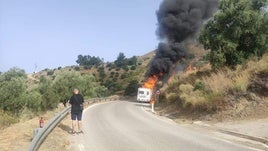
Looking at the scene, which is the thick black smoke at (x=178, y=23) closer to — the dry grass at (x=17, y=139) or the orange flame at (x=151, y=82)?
the orange flame at (x=151, y=82)

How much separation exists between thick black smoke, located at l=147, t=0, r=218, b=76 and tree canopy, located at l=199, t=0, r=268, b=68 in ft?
84.1

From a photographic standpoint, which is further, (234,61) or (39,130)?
(234,61)

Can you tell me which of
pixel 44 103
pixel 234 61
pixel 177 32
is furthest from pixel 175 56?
pixel 234 61

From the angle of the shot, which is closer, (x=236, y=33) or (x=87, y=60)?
(x=236, y=33)

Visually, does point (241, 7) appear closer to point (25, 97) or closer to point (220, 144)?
point (220, 144)

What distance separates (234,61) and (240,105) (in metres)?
12.5

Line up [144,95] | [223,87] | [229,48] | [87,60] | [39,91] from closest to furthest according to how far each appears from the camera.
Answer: [223,87] → [229,48] → [144,95] → [39,91] → [87,60]

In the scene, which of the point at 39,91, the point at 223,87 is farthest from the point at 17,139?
the point at 39,91

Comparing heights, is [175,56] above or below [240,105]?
above

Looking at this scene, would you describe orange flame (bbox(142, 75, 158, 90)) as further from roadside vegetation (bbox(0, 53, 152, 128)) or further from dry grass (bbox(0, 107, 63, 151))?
dry grass (bbox(0, 107, 63, 151))

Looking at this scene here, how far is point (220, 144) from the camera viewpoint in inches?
509

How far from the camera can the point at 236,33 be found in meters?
30.8

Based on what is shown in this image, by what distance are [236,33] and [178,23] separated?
27778mm

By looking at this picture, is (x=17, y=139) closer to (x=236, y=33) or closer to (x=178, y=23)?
(x=236, y=33)
